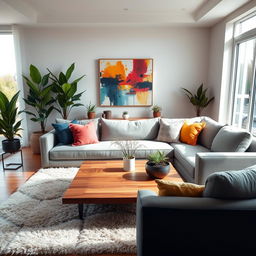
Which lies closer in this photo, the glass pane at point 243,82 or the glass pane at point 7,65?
the glass pane at point 243,82

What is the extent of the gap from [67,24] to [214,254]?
461cm

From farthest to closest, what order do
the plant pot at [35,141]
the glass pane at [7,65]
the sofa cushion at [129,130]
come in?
the glass pane at [7,65], the plant pot at [35,141], the sofa cushion at [129,130]

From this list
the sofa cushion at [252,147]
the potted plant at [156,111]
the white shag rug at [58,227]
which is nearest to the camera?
the white shag rug at [58,227]

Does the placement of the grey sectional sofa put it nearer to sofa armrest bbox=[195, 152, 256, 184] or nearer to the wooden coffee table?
sofa armrest bbox=[195, 152, 256, 184]

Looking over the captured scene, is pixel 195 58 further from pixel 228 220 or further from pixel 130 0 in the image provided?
pixel 228 220

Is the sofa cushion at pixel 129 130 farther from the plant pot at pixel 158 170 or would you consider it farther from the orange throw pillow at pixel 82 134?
the plant pot at pixel 158 170

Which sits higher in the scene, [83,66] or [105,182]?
[83,66]

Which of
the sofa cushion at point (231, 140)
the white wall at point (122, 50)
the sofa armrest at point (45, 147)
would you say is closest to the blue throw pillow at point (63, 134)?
the sofa armrest at point (45, 147)

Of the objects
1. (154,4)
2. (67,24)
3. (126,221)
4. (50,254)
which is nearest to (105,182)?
(126,221)

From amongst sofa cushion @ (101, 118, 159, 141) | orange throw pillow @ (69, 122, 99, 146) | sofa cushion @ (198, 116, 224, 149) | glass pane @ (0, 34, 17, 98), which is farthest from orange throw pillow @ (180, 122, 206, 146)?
glass pane @ (0, 34, 17, 98)

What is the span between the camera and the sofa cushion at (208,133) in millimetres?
3172

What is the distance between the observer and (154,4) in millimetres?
3885

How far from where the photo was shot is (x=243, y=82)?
3951mm

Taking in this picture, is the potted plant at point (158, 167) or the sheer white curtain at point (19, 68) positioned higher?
the sheer white curtain at point (19, 68)
